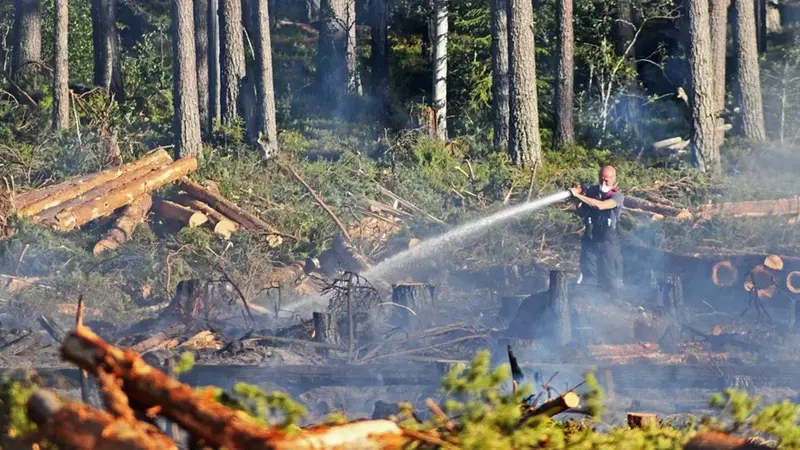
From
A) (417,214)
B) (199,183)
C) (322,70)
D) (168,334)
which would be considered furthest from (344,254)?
(322,70)

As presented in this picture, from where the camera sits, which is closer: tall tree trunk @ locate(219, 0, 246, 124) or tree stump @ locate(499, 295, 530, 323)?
tree stump @ locate(499, 295, 530, 323)

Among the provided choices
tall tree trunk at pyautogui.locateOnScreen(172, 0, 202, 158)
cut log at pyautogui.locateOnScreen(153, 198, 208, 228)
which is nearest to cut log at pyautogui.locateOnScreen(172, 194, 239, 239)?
cut log at pyautogui.locateOnScreen(153, 198, 208, 228)

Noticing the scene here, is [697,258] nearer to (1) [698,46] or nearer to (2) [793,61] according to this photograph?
(1) [698,46]

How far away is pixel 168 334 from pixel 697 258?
23.6 ft

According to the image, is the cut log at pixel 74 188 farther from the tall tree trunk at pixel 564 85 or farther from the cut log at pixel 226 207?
the tall tree trunk at pixel 564 85

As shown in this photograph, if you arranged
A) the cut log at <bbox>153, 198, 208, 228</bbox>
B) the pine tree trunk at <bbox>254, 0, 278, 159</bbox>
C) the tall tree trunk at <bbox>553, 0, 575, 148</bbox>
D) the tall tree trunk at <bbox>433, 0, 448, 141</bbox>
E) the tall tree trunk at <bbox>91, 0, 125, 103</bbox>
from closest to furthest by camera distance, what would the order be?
the cut log at <bbox>153, 198, 208, 228</bbox>, the pine tree trunk at <bbox>254, 0, 278, 159</bbox>, the tall tree trunk at <bbox>553, 0, 575, 148</bbox>, the tall tree trunk at <bbox>433, 0, 448, 141</bbox>, the tall tree trunk at <bbox>91, 0, 125, 103</bbox>

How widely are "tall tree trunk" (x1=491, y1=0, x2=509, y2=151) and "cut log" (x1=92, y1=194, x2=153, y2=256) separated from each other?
25.4 ft

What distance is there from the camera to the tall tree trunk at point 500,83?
927 inches

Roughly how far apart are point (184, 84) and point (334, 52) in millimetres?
6016

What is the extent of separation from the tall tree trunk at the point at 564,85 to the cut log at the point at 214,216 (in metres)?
9.35

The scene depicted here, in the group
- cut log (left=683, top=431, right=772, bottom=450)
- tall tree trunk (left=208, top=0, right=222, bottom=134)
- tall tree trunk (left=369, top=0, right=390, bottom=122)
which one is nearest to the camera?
cut log (left=683, top=431, right=772, bottom=450)

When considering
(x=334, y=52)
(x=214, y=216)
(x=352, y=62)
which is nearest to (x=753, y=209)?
(x=214, y=216)

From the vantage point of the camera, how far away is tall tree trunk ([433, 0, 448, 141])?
24969 mm

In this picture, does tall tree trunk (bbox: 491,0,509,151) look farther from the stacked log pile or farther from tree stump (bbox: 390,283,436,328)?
tree stump (bbox: 390,283,436,328)
